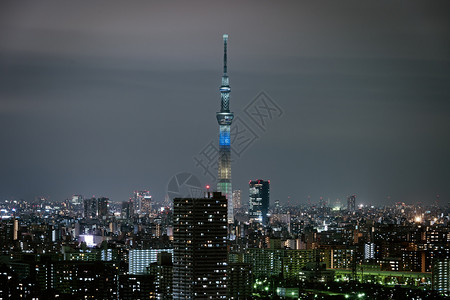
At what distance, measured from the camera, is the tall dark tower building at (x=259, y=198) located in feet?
121

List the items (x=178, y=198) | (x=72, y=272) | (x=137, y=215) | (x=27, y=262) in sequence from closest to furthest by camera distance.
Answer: (x=178, y=198) → (x=72, y=272) → (x=27, y=262) → (x=137, y=215)

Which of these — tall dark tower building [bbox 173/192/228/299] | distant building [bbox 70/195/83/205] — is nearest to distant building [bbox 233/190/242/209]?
distant building [bbox 70/195/83/205]

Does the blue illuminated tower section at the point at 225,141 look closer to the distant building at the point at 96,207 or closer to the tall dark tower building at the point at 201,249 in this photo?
the distant building at the point at 96,207

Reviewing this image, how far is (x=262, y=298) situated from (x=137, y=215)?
68.3 feet

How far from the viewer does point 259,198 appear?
122ft

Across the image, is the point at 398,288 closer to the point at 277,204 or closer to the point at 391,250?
the point at 391,250

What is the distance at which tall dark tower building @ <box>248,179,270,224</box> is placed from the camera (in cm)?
3700

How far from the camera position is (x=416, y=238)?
25.3m

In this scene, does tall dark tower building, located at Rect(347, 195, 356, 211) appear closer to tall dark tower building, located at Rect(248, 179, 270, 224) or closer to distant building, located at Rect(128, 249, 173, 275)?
tall dark tower building, located at Rect(248, 179, 270, 224)

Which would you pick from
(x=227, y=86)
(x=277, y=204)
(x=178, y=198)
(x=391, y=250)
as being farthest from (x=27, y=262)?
(x=277, y=204)

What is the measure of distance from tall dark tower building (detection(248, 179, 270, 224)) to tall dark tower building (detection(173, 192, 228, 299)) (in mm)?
21836

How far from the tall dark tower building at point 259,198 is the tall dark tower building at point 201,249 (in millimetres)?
21836

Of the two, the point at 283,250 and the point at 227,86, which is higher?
the point at 227,86

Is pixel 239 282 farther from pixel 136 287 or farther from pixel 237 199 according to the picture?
pixel 237 199
